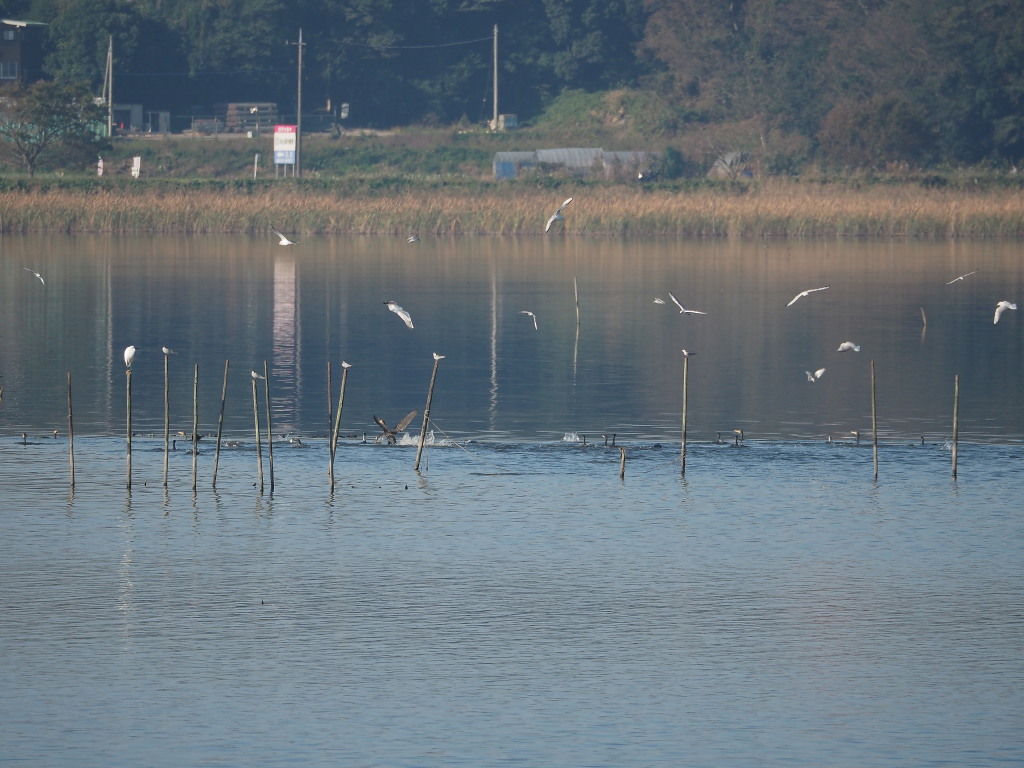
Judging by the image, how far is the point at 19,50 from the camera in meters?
90.1

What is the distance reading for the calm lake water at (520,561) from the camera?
38.6 ft

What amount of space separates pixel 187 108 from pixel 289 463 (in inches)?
3055

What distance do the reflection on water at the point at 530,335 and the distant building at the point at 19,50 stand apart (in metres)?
38.4

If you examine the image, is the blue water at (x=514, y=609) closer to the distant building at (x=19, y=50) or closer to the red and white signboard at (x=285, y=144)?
the red and white signboard at (x=285, y=144)

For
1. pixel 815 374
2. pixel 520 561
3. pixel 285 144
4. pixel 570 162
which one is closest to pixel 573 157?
pixel 570 162

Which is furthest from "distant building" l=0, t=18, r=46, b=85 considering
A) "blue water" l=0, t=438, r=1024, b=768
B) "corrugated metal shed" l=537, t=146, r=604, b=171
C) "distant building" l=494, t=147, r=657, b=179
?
"blue water" l=0, t=438, r=1024, b=768

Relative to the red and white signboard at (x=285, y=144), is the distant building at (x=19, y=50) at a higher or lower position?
higher

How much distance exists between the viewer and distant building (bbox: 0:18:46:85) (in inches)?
3538

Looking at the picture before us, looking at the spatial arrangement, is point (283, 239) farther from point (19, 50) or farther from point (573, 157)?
point (19, 50)

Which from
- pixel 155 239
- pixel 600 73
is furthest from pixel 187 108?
pixel 155 239

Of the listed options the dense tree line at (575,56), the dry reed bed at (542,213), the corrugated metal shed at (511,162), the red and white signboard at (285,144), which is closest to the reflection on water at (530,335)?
the dry reed bed at (542,213)

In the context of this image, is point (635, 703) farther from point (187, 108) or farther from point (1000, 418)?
point (187, 108)

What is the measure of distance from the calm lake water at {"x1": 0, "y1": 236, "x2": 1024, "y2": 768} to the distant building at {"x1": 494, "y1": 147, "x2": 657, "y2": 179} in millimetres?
48552

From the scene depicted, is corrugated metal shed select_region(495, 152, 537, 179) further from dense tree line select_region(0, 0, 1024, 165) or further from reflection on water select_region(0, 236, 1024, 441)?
reflection on water select_region(0, 236, 1024, 441)
